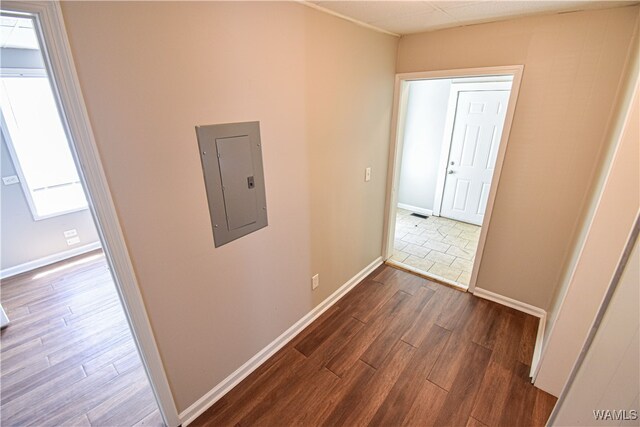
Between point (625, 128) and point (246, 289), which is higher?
point (625, 128)

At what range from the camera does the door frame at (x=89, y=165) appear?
0.95m

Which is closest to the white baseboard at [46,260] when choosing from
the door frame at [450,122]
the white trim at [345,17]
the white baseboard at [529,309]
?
the white trim at [345,17]

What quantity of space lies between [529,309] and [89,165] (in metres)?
3.40

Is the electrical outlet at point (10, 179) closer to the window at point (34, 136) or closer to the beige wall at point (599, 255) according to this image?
the window at point (34, 136)

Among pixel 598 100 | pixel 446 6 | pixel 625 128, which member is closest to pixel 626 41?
pixel 598 100

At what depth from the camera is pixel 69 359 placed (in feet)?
7.39

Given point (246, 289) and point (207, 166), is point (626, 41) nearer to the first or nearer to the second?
point (207, 166)

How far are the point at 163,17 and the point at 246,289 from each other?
152 centimetres

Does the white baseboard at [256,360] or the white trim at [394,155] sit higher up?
the white trim at [394,155]

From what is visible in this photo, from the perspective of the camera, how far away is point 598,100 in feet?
6.50

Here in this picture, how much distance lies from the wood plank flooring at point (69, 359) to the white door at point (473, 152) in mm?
4618

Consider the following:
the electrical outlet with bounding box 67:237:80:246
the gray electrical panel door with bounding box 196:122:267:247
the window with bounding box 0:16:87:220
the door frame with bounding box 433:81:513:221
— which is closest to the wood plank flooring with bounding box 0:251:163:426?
the electrical outlet with bounding box 67:237:80:246

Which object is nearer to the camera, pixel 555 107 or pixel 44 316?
pixel 555 107

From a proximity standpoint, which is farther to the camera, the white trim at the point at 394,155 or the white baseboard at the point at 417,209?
the white baseboard at the point at 417,209
